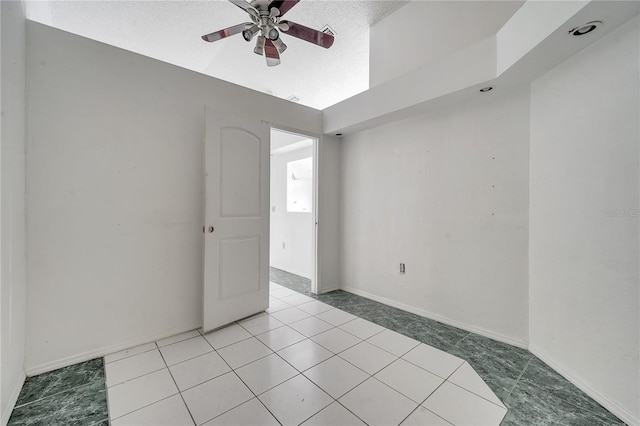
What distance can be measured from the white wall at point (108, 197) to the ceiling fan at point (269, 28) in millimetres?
665

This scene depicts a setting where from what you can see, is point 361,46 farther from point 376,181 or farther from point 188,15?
point 188,15

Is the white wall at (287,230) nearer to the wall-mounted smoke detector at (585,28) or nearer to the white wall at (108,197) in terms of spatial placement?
the white wall at (108,197)

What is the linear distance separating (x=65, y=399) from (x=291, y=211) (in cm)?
362

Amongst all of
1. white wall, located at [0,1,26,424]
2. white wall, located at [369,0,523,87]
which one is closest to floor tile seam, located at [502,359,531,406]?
white wall, located at [369,0,523,87]

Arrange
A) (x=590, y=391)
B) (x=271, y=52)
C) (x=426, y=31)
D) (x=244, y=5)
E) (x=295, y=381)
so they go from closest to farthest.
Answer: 1. (x=590, y=391)
2. (x=295, y=381)
3. (x=244, y=5)
4. (x=271, y=52)
5. (x=426, y=31)

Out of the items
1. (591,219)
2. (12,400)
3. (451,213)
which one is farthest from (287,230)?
(591,219)

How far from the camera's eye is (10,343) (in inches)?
56.6

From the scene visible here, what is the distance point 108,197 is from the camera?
2.00m

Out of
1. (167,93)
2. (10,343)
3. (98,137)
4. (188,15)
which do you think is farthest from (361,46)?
(10,343)

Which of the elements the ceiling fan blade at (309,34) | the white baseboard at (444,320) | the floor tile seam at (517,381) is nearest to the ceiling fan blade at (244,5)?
the ceiling fan blade at (309,34)

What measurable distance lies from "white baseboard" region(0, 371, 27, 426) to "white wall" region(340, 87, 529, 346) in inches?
119

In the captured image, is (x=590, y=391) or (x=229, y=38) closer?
(x=590, y=391)

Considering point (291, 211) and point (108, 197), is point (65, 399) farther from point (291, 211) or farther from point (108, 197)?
point (291, 211)

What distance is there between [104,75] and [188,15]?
1518 mm
